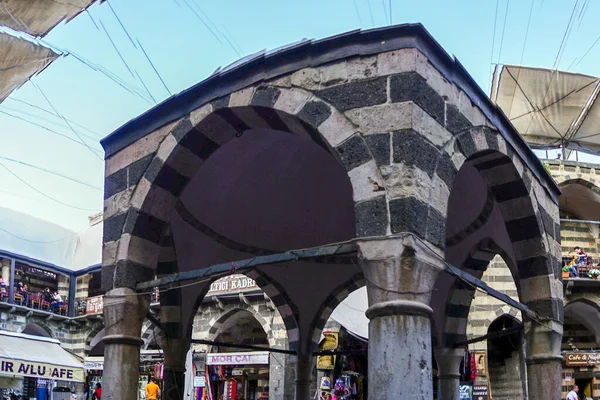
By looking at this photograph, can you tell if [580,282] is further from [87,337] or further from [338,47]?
[87,337]

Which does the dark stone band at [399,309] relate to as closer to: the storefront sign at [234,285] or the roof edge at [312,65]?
the roof edge at [312,65]

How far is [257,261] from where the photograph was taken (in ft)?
19.8

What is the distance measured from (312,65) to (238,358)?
17546 millimetres

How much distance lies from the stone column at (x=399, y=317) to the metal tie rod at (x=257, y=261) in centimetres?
31

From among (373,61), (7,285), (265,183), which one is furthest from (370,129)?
(7,285)

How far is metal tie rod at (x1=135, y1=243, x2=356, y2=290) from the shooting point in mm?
5367

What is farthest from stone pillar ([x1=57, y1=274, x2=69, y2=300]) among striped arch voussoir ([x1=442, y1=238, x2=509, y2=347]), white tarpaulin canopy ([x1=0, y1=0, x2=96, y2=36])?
striped arch voussoir ([x1=442, y1=238, x2=509, y2=347])

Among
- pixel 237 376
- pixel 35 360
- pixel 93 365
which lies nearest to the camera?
pixel 35 360

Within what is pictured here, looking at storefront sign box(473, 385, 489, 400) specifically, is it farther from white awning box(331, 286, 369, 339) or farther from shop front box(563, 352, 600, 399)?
white awning box(331, 286, 369, 339)

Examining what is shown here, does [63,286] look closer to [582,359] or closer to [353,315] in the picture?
[353,315]

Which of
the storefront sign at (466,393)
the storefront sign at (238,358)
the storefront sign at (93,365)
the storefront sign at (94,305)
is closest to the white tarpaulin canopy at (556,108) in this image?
the storefront sign at (238,358)

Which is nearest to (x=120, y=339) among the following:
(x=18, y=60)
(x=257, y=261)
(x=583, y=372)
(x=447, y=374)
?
(x=257, y=261)

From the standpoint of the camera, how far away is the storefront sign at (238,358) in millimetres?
21828

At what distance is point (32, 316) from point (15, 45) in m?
14.0
